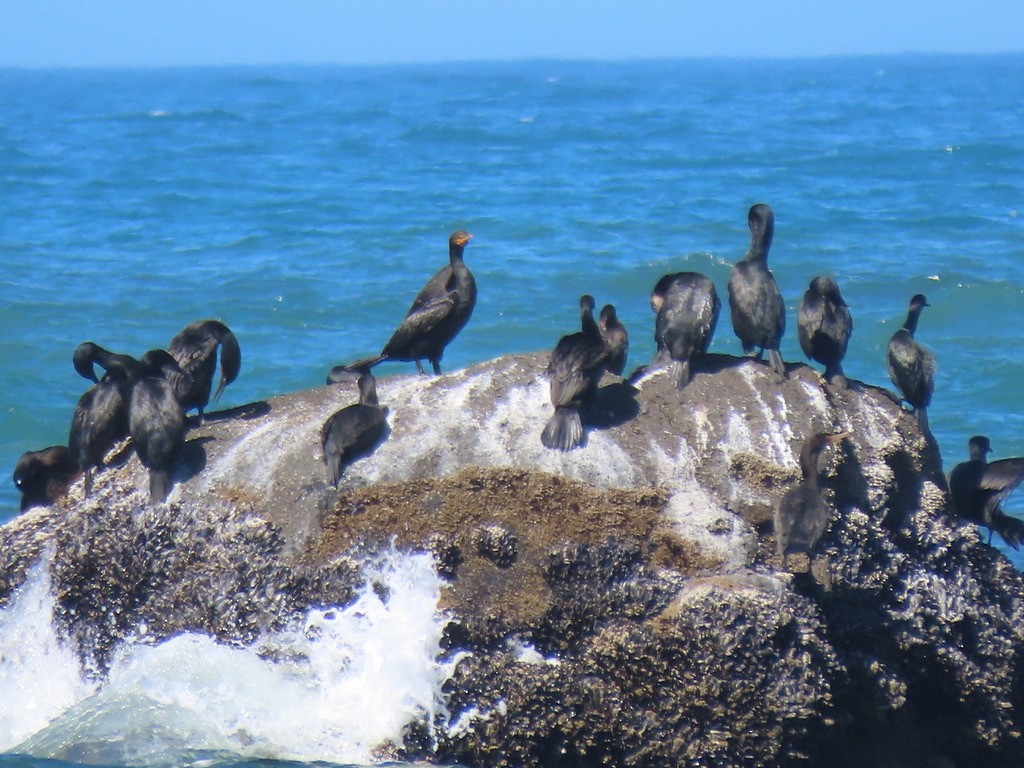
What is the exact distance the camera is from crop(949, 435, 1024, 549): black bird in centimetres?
775

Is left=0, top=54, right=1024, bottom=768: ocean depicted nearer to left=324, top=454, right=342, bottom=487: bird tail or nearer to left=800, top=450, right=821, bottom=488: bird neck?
left=324, top=454, right=342, bottom=487: bird tail

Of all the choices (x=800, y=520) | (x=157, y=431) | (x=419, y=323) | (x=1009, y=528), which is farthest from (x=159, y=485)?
(x=1009, y=528)

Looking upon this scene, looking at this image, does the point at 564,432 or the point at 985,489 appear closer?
the point at 564,432

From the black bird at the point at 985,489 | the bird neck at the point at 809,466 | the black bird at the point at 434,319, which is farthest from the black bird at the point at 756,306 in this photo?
the black bird at the point at 434,319

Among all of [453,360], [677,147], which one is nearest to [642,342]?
[453,360]

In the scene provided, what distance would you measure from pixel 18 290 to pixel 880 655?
16.2 m

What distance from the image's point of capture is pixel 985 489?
306 inches

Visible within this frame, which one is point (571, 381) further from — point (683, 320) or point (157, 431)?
point (157, 431)

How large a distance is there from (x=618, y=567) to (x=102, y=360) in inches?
132

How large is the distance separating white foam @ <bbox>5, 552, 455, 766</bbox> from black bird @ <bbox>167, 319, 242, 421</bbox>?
1787 mm

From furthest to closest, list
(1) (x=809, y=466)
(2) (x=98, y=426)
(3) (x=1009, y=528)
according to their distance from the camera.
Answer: (3) (x=1009, y=528) < (2) (x=98, y=426) < (1) (x=809, y=466)

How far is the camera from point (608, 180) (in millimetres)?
30656

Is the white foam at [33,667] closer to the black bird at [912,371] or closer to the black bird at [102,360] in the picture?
the black bird at [102,360]

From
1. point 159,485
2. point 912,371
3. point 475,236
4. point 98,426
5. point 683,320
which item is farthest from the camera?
point 475,236
